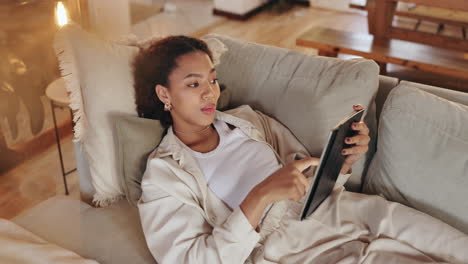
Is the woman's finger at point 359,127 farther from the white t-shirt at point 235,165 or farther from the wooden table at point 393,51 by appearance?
the wooden table at point 393,51

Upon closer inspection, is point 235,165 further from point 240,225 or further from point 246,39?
point 246,39

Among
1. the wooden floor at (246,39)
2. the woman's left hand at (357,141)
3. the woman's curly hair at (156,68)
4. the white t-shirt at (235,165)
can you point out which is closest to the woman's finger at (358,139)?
the woman's left hand at (357,141)

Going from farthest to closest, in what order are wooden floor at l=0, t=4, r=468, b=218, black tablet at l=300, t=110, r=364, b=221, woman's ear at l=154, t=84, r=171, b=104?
wooden floor at l=0, t=4, r=468, b=218 < woman's ear at l=154, t=84, r=171, b=104 < black tablet at l=300, t=110, r=364, b=221

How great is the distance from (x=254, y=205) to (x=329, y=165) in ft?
0.70

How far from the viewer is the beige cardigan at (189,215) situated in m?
1.01

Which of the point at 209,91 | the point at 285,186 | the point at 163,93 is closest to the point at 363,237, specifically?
the point at 285,186

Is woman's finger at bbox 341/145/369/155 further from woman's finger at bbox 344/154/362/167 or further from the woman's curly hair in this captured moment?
the woman's curly hair

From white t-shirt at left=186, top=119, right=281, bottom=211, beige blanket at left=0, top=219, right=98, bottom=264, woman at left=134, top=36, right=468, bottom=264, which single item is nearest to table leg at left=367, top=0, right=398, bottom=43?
woman at left=134, top=36, right=468, bottom=264

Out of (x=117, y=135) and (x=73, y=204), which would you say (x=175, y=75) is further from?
(x=73, y=204)

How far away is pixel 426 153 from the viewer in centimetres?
123

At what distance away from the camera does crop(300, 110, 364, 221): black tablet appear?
96 centimetres

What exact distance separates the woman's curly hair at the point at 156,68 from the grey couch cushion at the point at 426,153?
617 millimetres

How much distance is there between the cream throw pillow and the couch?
9 centimetres

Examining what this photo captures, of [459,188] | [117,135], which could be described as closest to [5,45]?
[117,135]
